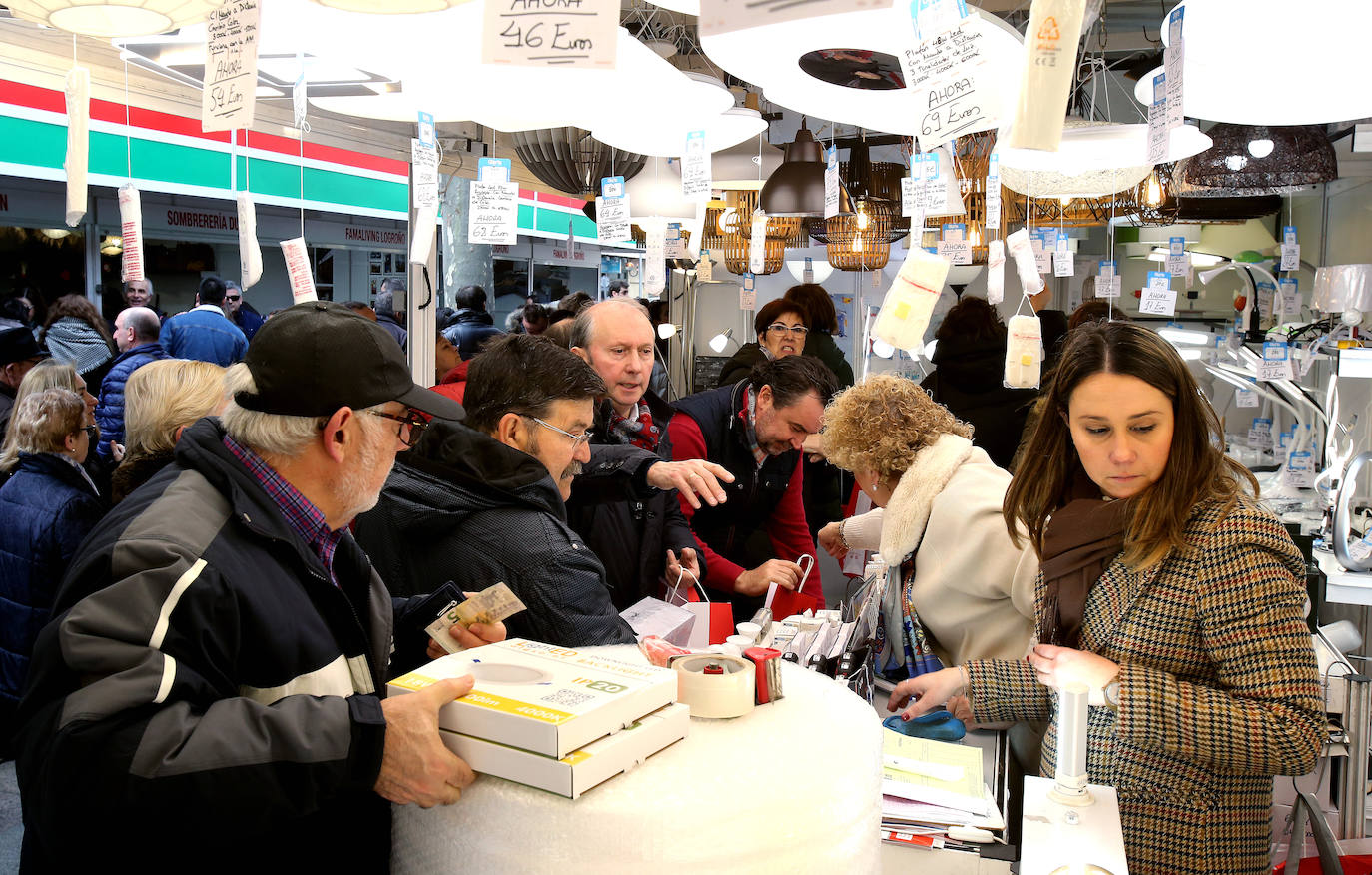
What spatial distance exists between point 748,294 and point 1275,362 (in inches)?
138

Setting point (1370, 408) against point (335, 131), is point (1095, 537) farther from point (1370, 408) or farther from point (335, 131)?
point (1370, 408)

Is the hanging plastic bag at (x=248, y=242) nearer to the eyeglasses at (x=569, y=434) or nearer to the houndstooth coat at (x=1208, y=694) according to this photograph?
the eyeglasses at (x=569, y=434)

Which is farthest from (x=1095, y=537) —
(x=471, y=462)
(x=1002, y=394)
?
(x=1002, y=394)

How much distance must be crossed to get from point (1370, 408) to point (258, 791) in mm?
5358

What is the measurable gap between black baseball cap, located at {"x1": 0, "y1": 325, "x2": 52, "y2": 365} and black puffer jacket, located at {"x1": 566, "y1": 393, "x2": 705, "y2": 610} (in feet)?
11.0

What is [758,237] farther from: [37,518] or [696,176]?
[37,518]

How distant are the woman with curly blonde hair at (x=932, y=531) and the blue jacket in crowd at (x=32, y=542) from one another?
8.87ft

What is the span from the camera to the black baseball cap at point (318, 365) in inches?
55.7

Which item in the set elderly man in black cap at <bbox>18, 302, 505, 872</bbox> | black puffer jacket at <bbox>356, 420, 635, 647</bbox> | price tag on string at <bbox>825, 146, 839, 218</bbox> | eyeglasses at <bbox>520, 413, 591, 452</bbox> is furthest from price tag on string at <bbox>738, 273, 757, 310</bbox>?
elderly man in black cap at <bbox>18, 302, 505, 872</bbox>

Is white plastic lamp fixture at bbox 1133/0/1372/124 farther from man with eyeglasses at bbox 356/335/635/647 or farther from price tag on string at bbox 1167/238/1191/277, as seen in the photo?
price tag on string at bbox 1167/238/1191/277

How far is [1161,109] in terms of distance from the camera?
6.89 feet

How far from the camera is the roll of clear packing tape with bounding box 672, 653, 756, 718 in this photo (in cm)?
116

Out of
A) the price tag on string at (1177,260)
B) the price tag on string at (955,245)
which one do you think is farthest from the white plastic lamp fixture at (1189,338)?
the price tag on string at (955,245)

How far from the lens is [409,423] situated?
158 centimetres
